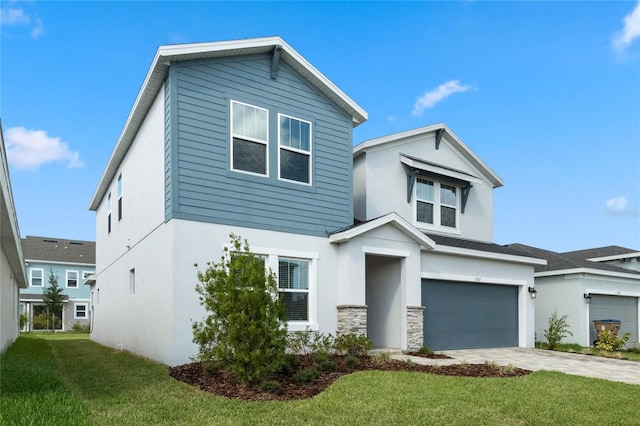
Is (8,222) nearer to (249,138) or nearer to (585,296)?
(249,138)

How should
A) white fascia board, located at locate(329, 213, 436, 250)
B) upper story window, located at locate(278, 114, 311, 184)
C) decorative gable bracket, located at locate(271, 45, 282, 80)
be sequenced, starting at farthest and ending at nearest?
white fascia board, located at locate(329, 213, 436, 250), upper story window, located at locate(278, 114, 311, 184), decorative gable bracket, located at locate(271, 45, 282, 80)

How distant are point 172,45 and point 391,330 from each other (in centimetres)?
947

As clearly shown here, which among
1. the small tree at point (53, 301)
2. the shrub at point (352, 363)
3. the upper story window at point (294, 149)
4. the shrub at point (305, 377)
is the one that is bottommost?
the small tree at point (53, 301)

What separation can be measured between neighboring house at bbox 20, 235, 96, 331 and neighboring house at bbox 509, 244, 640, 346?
3254 centimetres

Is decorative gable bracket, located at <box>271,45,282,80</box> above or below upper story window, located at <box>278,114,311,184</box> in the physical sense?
above

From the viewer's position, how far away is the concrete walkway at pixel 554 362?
35.8 feet

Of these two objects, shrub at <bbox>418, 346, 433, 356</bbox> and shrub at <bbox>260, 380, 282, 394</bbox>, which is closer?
shrub at <bbox>260, 380, 282, 394</bbox>

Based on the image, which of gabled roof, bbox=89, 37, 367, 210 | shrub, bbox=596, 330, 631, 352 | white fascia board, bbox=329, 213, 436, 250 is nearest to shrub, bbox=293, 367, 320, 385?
white fascia board, bbox=329, 213, 436, 250

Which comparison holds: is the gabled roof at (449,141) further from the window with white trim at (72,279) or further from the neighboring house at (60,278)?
the window with white trim at (72,279)

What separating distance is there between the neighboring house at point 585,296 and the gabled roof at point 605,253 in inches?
143

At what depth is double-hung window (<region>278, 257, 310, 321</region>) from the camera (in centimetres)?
1215

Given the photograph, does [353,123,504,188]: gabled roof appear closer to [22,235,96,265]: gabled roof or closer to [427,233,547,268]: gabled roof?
[427,233,547,268]: gabled roof

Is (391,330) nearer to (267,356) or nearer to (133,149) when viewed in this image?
(267,356)

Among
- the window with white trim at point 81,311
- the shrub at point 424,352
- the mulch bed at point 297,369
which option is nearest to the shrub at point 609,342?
the shrub at point 424,352
